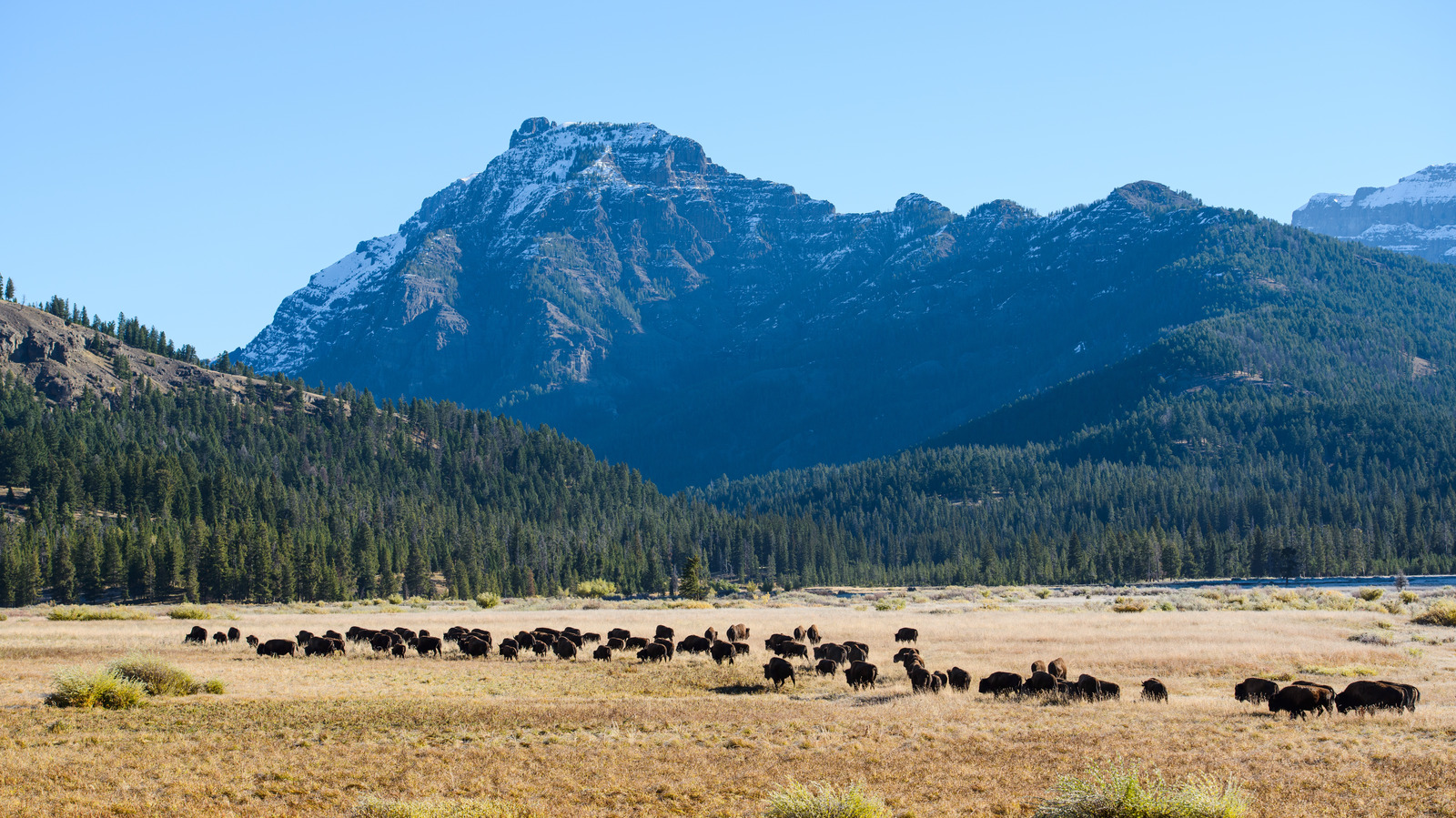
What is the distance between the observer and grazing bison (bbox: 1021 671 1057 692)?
1208 inches

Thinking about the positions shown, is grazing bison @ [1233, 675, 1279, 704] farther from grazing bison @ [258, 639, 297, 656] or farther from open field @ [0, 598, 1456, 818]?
grazing bison @ [258, 639, 297, 656]

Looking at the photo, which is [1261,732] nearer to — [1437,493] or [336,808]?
[336,808]

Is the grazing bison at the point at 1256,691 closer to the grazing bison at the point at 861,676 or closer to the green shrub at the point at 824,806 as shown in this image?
the grazing bison at the point at 861,676

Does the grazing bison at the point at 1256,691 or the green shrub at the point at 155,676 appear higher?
the green shrub at the point at 155,676

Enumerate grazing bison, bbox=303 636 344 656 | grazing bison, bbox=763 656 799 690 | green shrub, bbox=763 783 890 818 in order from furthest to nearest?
grazing bison, bbox=303 636 344 656 < grazing bison, bbox=763 656 799 690 < green shrub, bbox=763 783 890 818

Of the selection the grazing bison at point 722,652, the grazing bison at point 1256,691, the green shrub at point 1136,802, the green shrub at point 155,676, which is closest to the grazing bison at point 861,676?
the grazing bison at point 722,652

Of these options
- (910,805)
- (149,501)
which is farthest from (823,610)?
(149,501)

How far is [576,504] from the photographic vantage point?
200 metres

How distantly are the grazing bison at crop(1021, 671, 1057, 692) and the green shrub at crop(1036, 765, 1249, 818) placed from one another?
1331 cm

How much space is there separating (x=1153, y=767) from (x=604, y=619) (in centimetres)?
5249

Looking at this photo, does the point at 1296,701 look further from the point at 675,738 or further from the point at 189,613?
the point at 189,613

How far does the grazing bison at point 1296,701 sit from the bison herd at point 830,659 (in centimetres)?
2

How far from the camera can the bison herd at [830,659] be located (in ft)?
87.1

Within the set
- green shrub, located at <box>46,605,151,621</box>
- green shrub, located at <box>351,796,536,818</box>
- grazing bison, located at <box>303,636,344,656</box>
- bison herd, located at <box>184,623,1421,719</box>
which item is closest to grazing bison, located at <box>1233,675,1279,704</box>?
bison herd, located at <box>184,623,1421,719</box>
